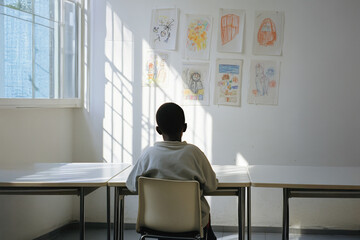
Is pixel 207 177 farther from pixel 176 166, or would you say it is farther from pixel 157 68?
pixel 157 68

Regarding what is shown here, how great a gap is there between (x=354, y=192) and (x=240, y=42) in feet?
6.08

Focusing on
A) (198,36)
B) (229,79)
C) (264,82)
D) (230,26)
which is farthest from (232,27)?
(264,82)

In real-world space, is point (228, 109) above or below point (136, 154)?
above

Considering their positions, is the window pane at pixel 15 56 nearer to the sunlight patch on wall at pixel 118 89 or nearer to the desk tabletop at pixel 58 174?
the desk tabletop at pixel 58 174

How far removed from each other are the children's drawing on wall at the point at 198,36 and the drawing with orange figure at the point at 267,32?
479mm

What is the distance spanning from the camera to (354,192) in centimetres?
273

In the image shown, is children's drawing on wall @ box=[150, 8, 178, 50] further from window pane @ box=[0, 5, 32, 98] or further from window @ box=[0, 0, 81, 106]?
window pane @ box=[0, 5, 32, 98]

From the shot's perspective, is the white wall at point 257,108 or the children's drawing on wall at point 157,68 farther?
the children's drawing on wall at point 157,68

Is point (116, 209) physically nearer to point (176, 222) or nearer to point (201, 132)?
point (176, 222)

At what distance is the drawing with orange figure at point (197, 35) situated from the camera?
4105 mm

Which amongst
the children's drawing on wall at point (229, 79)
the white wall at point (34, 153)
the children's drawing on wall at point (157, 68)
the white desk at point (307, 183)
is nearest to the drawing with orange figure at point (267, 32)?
the children's drawing on wall at point (229, 79)

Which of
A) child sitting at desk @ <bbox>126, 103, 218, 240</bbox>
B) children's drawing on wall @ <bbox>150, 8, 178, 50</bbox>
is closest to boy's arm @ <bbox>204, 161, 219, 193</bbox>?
child sitting at desk @ <bbox>126, 103, 218, 240</bbox>

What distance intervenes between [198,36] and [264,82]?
739 millimetres

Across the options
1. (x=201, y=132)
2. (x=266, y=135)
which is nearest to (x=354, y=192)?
(x=266, y=135)
